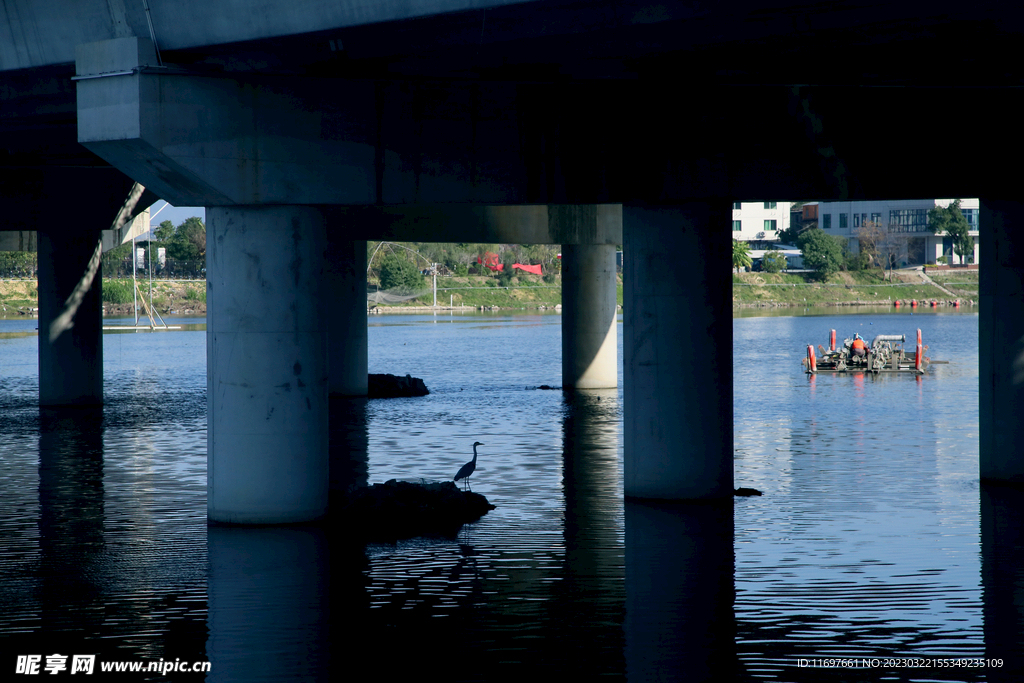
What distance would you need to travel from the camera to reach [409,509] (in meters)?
20.4

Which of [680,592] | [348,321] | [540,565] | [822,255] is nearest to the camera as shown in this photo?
[680,592]

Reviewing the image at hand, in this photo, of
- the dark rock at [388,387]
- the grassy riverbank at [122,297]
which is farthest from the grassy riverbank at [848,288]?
the dark rock at [388,387]

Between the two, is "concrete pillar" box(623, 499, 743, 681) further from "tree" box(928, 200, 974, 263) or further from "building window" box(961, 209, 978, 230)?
"building window" box(961, 209, 978, 230)

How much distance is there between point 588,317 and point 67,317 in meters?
16.4

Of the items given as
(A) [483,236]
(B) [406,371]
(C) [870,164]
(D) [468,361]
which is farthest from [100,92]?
(D) [468,361]

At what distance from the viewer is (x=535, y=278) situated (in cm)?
16025

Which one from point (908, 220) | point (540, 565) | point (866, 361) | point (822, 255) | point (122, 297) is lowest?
point (540, 565)

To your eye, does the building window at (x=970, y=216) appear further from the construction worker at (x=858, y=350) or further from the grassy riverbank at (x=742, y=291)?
the construction worker at (x=858, y=350)

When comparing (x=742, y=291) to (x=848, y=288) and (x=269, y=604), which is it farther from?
(x=269, y=604)

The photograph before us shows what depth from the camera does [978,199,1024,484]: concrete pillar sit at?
22594 mm

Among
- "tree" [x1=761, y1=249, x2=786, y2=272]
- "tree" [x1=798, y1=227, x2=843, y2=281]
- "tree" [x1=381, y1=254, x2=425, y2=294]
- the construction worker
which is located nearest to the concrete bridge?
the construction worker

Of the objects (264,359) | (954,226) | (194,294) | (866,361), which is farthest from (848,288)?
(264,359)

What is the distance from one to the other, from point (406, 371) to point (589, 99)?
1518 inches

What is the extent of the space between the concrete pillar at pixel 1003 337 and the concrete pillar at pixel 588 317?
22.0 meters
